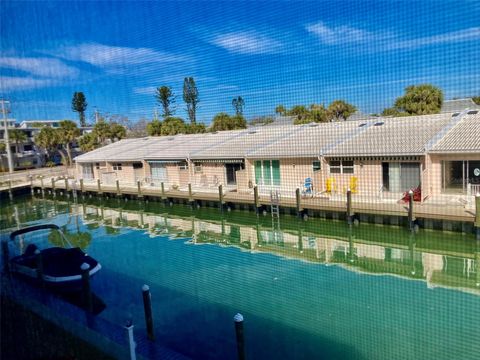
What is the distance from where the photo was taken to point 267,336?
2.69 meters

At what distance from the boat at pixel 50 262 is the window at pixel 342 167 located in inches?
180

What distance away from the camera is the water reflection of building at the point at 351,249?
13.8 feet

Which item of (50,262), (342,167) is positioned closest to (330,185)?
(342,167)

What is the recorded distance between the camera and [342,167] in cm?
687

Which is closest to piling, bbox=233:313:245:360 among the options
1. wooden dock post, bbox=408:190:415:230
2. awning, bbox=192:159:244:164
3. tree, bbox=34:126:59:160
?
tree, bbox=34:126:59:160

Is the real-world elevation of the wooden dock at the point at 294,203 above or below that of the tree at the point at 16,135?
below

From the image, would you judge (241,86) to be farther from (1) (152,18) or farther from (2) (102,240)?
(2) (102,240)

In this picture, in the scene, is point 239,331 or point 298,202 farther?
point 298,202

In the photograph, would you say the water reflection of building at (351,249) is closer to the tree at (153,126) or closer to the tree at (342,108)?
the tree at (342,108)

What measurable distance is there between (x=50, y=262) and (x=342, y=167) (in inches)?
194

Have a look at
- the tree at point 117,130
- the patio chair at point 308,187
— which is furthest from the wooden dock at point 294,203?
the tree at point 117,130

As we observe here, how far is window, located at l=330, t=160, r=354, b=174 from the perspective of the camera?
22.4 ft

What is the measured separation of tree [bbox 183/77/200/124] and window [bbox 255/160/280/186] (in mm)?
5575

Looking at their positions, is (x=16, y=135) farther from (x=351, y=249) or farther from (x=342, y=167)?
(x=342, y=167)
